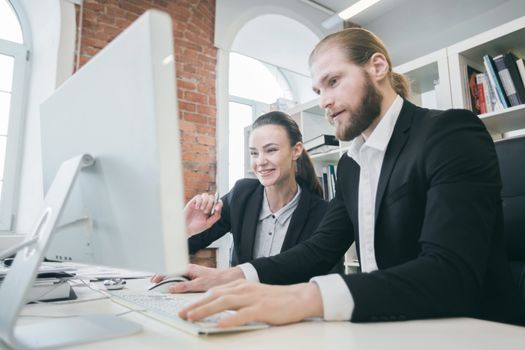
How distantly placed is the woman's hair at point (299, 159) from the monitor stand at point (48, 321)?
1.32 metres

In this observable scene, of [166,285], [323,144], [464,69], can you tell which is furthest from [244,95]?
[166,285]

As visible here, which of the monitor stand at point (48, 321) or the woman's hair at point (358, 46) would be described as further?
the woman's hair at point (358, 46)

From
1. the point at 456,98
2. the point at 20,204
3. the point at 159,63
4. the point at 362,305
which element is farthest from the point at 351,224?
the point at 20,204

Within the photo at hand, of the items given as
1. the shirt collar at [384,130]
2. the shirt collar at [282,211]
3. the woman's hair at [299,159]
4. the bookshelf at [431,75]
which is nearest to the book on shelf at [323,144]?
the bookshelf at [431,75]

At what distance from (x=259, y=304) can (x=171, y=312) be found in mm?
176

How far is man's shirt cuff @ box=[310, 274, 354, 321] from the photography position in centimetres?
60

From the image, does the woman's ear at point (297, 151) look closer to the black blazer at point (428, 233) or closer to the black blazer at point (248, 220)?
the black blazer at point (248, 220)

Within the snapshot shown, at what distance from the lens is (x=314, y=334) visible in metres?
0.55

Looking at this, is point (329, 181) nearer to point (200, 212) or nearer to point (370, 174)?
point (200, 212)

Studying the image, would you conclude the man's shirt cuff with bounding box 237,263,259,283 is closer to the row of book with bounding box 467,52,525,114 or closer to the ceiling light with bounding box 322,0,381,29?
the row of book with bounding box 467,52,525,114

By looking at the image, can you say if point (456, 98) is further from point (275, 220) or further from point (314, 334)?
point (314, 334)

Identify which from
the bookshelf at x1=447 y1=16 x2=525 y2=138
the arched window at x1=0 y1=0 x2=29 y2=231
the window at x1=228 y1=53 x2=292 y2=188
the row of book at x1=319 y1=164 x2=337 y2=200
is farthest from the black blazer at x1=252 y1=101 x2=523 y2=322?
the window at x1=228 y1=53 x2=292 y2=188

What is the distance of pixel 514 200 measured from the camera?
100 cm

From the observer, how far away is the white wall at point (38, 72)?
262cm
